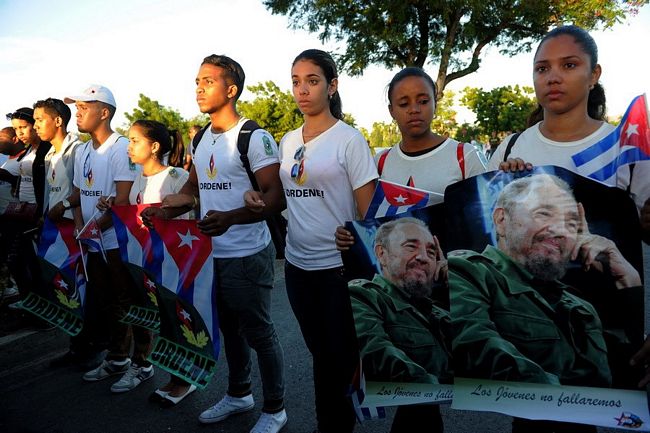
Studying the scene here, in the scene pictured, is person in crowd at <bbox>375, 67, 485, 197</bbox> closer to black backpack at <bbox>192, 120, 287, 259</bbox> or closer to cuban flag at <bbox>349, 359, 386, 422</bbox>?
black backpack at <bbox>192, 120, 287, 259</bbox>

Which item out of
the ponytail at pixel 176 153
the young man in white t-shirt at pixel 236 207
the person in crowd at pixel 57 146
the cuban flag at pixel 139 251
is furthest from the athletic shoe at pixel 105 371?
the ponytail at pixel 176 153

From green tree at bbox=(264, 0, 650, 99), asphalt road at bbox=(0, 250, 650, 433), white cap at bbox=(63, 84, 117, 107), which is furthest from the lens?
green tree at bbox=(264, 0, 650, 99)

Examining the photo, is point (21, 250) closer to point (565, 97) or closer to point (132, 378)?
point (132, 378)

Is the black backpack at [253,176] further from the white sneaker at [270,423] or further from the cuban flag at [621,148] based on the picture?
the cuban flag at [621,148]

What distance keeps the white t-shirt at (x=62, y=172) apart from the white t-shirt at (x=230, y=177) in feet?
5.89

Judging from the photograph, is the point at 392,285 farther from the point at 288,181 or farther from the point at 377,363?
the point at 288,181

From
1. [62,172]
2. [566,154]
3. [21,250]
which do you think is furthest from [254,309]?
[21,250]

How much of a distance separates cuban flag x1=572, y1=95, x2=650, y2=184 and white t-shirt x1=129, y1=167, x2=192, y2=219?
253 cm

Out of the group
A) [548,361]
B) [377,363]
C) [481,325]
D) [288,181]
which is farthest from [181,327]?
[548,361]

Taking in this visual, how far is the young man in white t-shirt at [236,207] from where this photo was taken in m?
2.70

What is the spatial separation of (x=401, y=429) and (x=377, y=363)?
1.45ft

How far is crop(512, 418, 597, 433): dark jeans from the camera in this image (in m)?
1.93

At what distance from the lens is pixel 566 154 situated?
5.88ft

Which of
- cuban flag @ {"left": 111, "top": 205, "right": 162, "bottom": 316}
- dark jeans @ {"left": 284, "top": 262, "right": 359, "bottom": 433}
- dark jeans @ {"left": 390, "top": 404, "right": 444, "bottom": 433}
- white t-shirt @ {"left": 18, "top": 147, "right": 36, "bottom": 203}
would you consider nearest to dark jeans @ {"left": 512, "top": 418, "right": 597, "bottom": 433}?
dark jeans @ {"left": 390, "top": 404, "right": 444, "bottom": 433}
